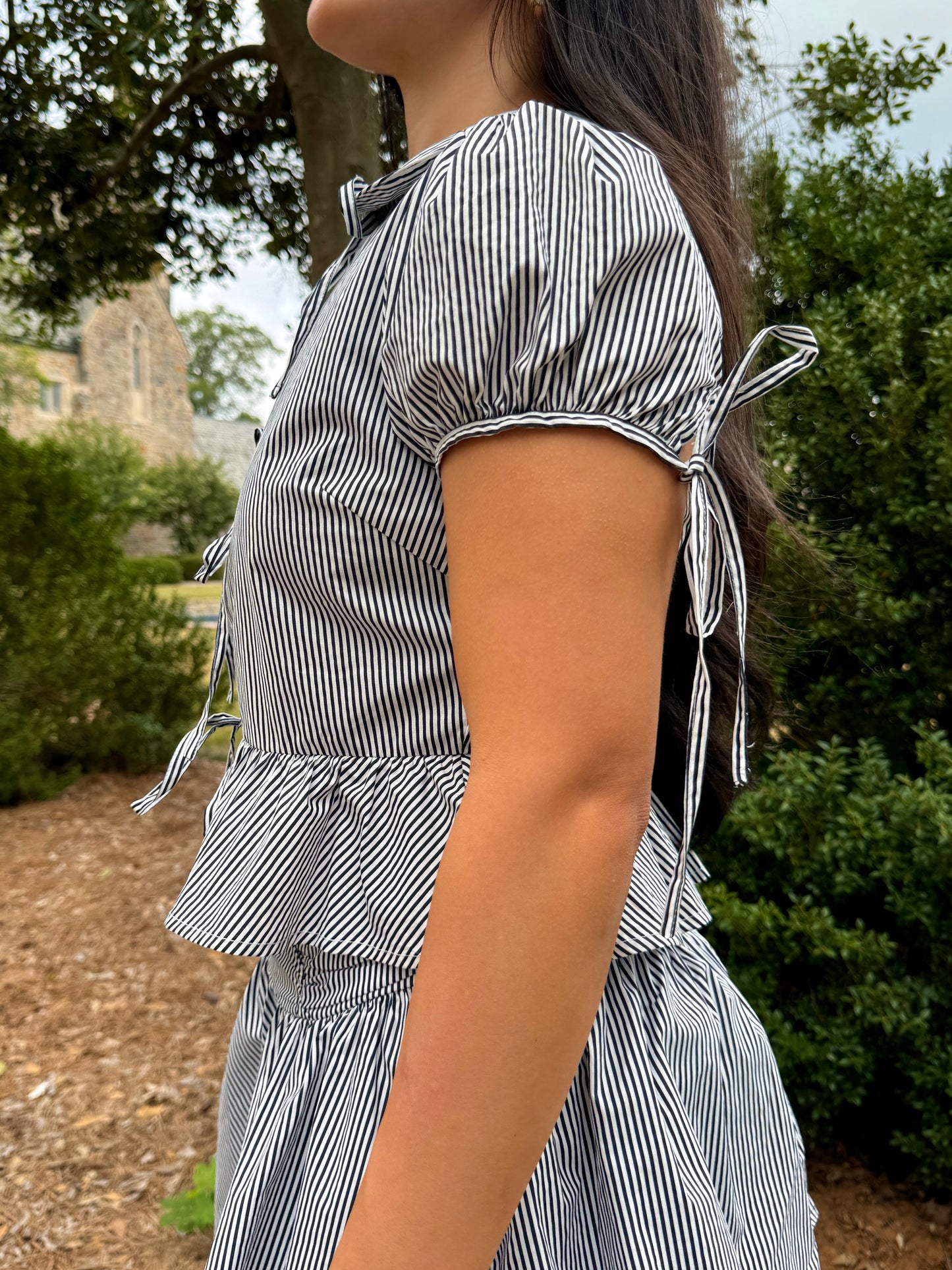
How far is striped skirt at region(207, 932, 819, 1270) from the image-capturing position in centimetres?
71

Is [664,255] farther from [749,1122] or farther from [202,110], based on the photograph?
[202,110]

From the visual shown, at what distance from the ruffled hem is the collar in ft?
1.68

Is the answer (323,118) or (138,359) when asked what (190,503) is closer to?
(138,359)

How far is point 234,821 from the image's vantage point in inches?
33.0

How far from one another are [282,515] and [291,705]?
16 cm

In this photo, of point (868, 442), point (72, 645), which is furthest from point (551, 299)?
point (72, 645)

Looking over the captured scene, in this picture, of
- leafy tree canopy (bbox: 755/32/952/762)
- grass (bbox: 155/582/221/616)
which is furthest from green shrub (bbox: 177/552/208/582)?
leafy tree canopy (bbox: 755/32/952/762)

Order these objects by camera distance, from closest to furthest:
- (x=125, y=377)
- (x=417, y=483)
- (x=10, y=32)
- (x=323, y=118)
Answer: (x=417, y=483) → (x=323, y=118) → (x=10, y=32) → (x=125, y=377)

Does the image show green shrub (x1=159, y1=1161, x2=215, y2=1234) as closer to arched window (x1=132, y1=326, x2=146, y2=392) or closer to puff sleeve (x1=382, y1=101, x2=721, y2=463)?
puff sleeve (x1=382, y1=101, x2=721, y2=463)

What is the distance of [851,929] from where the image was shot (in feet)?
8.66

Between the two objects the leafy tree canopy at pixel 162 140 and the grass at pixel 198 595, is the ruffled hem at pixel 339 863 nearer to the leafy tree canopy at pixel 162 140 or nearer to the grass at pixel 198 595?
the leafy tree canopy at pixel 162 140

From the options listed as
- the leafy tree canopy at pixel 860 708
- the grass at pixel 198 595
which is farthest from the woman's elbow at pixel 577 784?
the grass at pixel 198 595

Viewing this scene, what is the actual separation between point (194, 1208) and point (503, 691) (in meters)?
2.83

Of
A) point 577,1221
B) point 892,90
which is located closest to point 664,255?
point 577,1221
